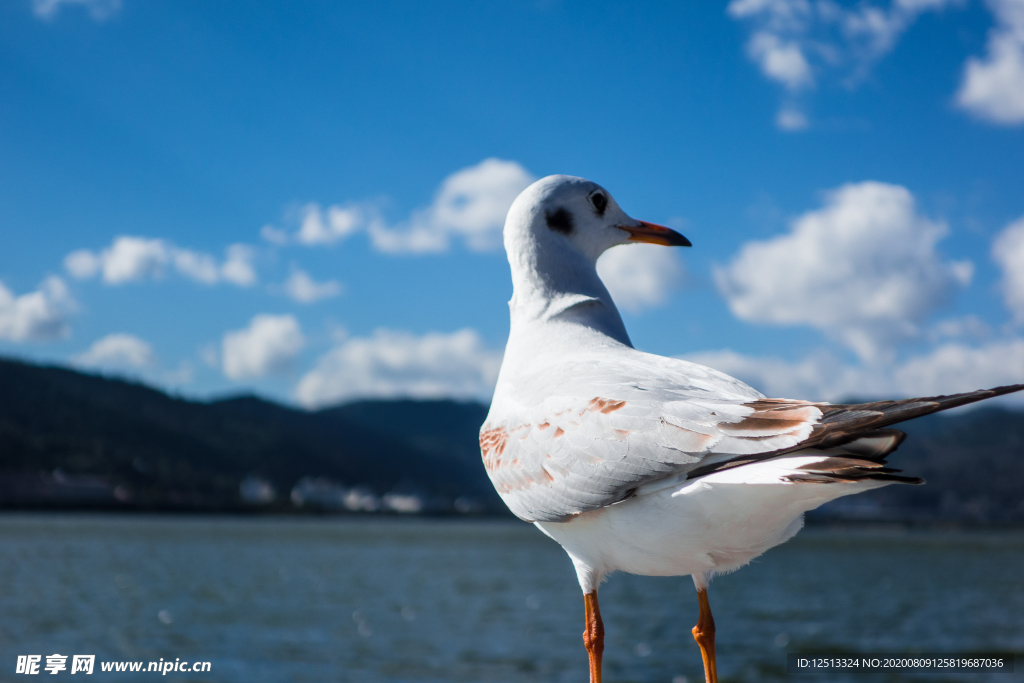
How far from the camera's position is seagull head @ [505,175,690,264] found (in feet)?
12.3

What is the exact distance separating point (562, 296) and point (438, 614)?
2497 inches

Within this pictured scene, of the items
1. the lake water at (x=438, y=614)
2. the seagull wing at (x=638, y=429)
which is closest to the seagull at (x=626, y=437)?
the seagull wing at (x=638, y=429)

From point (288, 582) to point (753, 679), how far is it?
53.8 metres

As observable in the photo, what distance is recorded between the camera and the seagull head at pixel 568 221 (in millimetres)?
3750

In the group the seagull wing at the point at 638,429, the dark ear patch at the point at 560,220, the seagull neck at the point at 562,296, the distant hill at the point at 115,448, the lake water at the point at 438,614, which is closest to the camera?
the seagull wing at the point at 638,429

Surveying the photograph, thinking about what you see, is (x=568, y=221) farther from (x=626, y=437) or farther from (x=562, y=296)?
(x=626, y=437)

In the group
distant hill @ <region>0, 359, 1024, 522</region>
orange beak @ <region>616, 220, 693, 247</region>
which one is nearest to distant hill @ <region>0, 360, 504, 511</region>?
distant hill @ <region>0, 359, 1024, 522</region>

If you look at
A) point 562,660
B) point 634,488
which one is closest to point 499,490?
point 634,488

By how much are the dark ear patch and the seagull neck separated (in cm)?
12

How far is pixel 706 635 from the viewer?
333cm

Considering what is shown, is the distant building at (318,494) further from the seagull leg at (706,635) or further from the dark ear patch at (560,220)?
the seagull leg at (706,635)

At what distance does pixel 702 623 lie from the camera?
336 cm

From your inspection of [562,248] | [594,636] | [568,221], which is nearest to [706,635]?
[594,636]

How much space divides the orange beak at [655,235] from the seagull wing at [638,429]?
829 millimetres
